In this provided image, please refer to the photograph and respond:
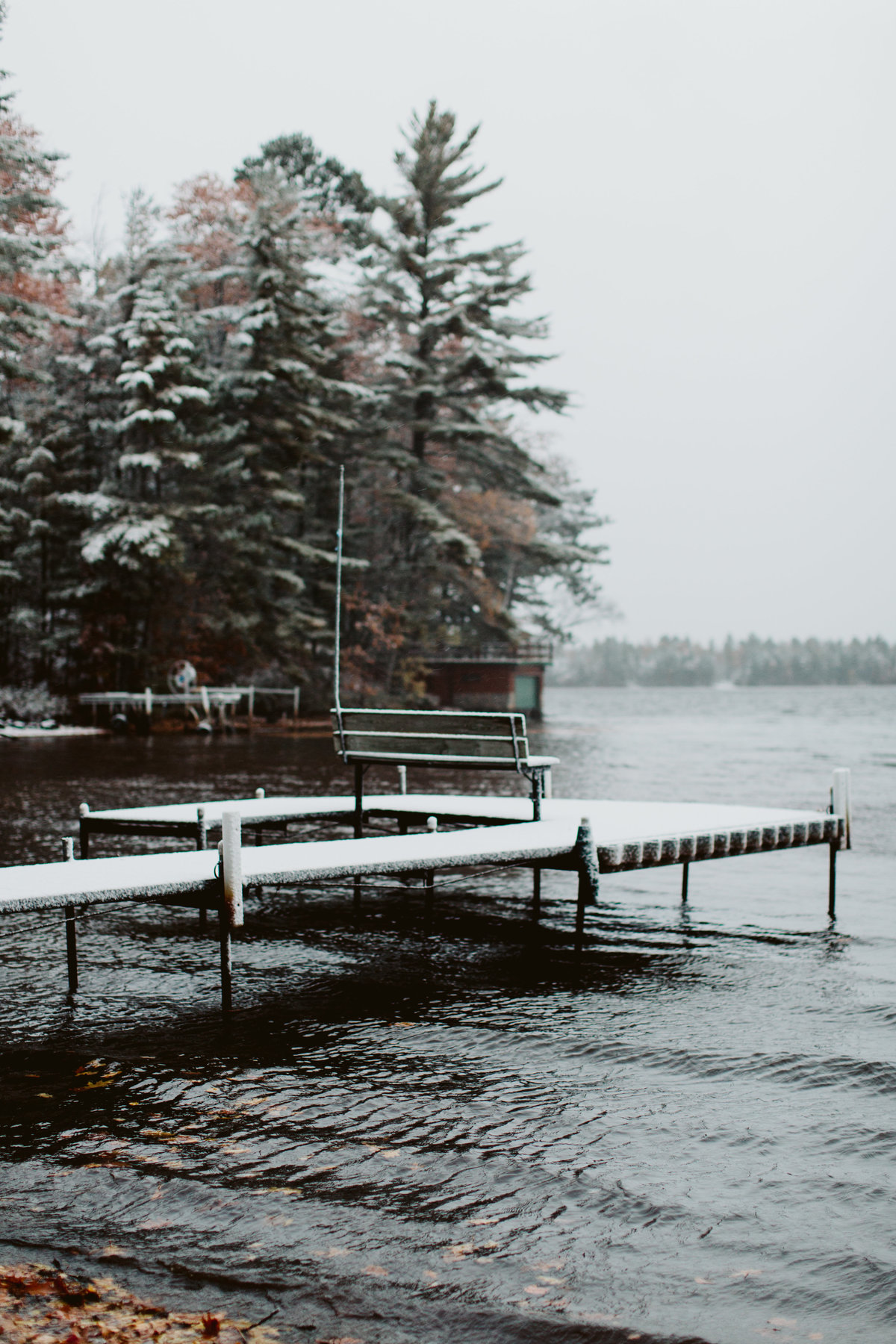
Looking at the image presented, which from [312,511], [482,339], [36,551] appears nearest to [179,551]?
[36,551]

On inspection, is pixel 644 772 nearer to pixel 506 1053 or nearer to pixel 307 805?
pixel 307 805

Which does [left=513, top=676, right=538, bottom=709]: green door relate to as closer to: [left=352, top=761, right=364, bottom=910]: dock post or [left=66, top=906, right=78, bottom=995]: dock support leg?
[left=352, top=761, right=364, bottom=910]: dock post

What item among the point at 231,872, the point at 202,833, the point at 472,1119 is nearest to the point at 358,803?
the point at 202,833

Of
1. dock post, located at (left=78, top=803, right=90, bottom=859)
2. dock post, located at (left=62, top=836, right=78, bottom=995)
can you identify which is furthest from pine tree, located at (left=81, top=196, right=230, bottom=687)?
dock post, located at (left=62, top=836, right=78, bottom=995)

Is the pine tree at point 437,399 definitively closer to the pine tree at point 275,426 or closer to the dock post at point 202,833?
the pine tree at point 275,426

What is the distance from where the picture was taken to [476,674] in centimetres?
4906

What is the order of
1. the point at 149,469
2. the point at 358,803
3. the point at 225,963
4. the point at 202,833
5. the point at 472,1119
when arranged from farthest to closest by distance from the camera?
the point at 149,469 → the point at 358,803 → the point at 202,833 → the point at 225,963 → the point at 472,1119

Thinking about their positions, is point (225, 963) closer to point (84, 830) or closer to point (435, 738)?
point (84, 830)

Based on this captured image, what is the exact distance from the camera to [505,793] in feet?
58.0

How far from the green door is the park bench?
139ft

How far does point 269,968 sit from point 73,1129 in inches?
104

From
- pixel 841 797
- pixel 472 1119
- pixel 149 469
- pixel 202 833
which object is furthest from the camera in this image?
pixel 149 469

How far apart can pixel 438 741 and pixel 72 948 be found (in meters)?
3.03

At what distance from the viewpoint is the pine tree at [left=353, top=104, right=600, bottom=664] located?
43281mm
